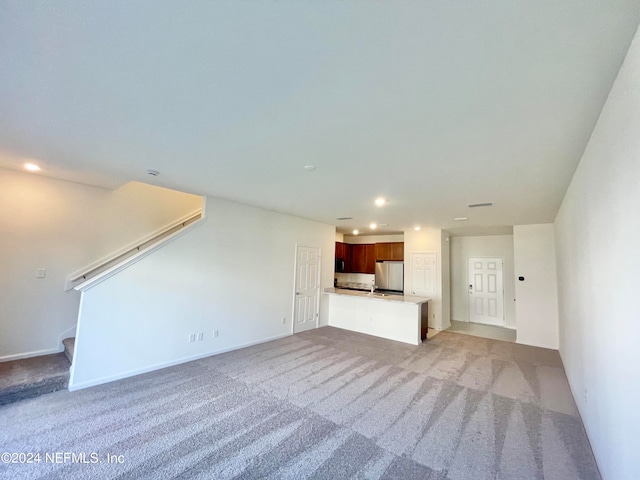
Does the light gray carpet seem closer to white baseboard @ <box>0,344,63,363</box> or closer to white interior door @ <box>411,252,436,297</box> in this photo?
white baseboard @ <box>0,344,63,363</box>

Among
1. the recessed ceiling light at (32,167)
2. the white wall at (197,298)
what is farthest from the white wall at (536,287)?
the recessed ceiling light at (32,167)

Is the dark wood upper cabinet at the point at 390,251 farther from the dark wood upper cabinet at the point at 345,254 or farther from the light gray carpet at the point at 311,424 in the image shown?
the light gray carpet at the point at 311,424

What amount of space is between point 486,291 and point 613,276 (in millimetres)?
6575

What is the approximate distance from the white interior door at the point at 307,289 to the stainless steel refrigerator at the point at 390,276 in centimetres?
A: 231

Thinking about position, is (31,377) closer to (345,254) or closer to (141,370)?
(141,370)

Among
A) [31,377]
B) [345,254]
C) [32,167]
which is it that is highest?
[32,167]

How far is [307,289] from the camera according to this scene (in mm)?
6254

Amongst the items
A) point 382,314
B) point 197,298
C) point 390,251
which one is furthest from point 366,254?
point 197,298

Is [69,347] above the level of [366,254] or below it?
below

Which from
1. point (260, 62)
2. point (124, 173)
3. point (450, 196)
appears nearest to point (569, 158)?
point (450, 196)

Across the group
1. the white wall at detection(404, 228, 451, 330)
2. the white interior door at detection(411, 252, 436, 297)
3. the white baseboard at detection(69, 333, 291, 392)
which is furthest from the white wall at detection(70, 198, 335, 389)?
the white interior door at detection(411, 252, 436, 297)

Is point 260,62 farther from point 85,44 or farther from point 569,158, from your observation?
point 569,158

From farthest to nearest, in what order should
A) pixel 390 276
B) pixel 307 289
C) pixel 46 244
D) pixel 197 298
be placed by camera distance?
pixel 390 276 < pixel 307 289 < pixel 197 298 < pixel 46 244

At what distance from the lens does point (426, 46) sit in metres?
1.26
